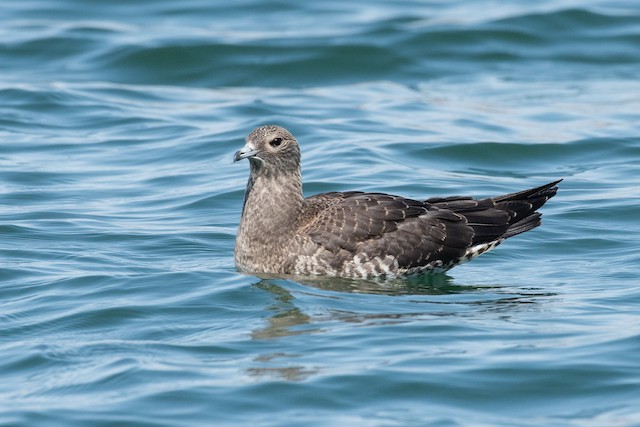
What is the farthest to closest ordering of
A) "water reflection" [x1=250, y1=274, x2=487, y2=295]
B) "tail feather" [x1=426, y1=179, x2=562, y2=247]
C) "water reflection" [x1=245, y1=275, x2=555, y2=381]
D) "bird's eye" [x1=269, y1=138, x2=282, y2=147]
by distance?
"tail feather" [x1=426, y1=179, x2=562, y2=247] → "bird's eye" [x1=269, y1=138, x2=282, y2=147] → "water reflection" [x1=250, y1=274, x2=487, y2=295] → "water reflection" [x1=245, y1=275, x2=555, y2=381]

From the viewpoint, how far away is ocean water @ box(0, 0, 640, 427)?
833 centimetres

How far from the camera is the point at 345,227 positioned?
11.0 metres

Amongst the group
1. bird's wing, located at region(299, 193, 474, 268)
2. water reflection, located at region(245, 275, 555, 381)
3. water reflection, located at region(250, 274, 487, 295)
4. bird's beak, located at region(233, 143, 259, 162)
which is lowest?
water reflection, located at region(245, 275, 555, 381)

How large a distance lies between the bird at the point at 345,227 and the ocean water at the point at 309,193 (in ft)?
0.68

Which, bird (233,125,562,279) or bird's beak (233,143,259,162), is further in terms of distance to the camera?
bird (233,125,562,279)

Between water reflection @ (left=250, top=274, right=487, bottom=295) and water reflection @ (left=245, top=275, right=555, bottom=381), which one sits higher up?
water reflection @ (left=250, top=274, right=487, bottom=295)

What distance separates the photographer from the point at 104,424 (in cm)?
778

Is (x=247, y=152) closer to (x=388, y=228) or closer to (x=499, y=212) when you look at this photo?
(x=388, y=228)

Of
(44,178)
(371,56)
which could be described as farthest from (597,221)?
(371,56)

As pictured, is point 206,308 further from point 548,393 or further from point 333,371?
point 548,393

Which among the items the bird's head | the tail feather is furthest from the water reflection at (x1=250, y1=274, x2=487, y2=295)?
the bird's head

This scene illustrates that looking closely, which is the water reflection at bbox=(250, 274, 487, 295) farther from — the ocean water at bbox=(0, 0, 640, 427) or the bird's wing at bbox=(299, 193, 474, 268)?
the bird's wing at bbox=(299, 193, 474, 268)

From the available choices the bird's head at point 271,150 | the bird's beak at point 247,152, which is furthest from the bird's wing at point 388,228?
the bird's beak at point 247,152

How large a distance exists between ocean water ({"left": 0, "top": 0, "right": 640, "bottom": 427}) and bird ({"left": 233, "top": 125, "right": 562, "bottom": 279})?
0.68 ft
